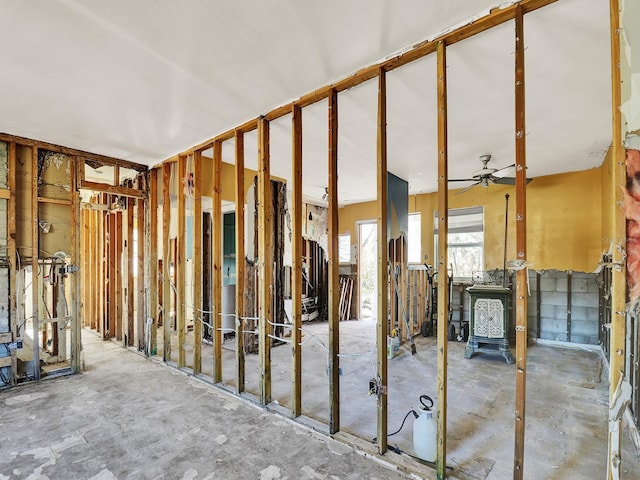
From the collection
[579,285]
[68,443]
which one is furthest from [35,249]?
[579,285]

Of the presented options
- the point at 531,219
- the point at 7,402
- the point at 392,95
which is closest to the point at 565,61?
the point at 392,95

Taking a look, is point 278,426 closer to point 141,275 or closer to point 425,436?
point 425,436

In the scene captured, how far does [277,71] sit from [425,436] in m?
2.69

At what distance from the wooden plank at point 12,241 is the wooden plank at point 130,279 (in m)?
1.34

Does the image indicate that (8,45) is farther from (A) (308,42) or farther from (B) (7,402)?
(B) (7,402)

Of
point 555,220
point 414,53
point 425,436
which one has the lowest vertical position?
point 425,436

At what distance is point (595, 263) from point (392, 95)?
447cm

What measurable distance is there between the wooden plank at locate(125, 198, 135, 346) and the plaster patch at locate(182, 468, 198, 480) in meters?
3.36

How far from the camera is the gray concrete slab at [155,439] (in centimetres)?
201

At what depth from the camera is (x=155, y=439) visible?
7.76ft

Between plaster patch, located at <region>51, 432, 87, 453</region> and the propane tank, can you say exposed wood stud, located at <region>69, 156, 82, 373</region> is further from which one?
the propane tank

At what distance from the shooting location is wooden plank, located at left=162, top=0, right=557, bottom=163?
1.70 metres

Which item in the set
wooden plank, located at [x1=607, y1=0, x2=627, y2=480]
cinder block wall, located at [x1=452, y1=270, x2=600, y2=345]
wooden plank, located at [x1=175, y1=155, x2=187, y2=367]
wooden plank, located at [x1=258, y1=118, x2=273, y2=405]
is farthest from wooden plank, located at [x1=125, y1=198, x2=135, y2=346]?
cinder block wall, located at [x1=452, y1=270, x2=600, y2=345]

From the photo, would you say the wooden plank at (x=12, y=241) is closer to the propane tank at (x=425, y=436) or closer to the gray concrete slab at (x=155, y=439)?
the gray concrete slab at (x=155, y=439)
